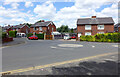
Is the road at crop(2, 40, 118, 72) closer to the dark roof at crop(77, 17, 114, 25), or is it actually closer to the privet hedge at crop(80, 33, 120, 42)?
the privet hedge at crop(80, 33, 120, 42)

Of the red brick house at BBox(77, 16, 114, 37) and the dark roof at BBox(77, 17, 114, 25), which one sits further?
the dark roof at BBox(77, 17, 114, 25)

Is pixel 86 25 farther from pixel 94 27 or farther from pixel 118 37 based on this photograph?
pixel 118 37

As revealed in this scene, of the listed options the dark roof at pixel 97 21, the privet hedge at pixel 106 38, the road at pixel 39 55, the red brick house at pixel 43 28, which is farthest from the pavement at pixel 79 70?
the red brick house at pixel 43 28

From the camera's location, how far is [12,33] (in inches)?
1831

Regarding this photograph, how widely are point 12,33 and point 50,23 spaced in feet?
62.8

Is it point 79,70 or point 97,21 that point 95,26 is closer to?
point 97,21

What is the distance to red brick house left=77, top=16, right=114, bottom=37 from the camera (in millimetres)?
32344

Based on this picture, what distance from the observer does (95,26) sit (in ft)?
109

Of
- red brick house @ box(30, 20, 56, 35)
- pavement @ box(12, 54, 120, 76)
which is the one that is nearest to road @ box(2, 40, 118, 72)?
pavement @ box(12, 54, 120, 76)

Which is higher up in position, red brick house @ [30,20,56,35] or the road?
red brick house @ [30,20,56,35]

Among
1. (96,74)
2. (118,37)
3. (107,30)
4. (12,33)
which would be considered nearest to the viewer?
(96,74)

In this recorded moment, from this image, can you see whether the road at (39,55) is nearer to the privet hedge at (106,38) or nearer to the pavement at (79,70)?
the pavement at (79,70)

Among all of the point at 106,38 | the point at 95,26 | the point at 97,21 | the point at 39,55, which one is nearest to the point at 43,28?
the point at 95,26

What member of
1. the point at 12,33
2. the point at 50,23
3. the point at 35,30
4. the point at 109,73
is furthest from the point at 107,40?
the point at 12,33
